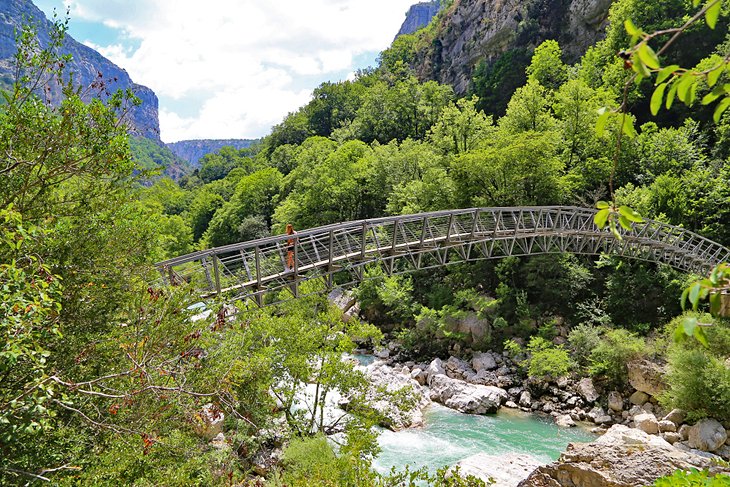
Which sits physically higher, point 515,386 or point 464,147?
point 464,147

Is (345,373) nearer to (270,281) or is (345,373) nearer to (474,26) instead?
(270,281)

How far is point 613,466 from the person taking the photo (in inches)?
278

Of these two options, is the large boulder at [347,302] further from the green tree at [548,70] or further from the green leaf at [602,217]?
the green leaf at [602,217]

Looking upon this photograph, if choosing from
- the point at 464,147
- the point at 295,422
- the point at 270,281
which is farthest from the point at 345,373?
the point at 464,147

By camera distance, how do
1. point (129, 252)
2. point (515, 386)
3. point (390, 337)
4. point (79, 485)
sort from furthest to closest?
1. point (390, 337)
2. point (515, 386)
3. point (129, 252)
4. point (79, 485)

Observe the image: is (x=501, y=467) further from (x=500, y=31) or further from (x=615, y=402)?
(x=500, y=31)

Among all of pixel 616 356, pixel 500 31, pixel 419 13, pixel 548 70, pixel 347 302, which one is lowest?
pixel 616 356

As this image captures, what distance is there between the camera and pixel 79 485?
17.1ft

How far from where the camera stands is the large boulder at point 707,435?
45.5 feet

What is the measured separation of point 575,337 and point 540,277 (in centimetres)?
442

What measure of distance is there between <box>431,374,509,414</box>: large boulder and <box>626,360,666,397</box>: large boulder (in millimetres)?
4924

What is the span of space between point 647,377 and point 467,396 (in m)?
6.89

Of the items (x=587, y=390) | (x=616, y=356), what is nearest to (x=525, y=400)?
(x=587, y=390)

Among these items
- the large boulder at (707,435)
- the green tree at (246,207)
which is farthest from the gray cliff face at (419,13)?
the large boulder at (707,435)
